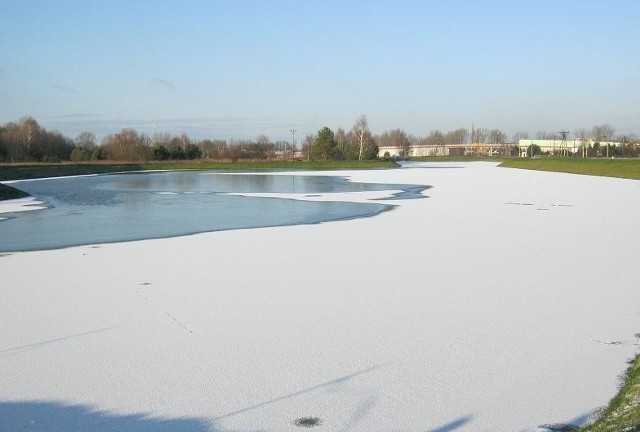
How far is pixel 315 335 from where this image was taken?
5930 millimetres

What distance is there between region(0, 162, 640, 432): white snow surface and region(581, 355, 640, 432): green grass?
103 mm

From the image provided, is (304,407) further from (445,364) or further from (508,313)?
(508,313)

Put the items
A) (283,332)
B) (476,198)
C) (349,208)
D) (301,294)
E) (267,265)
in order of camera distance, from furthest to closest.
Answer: (476,198) < (349,208) < (267,265) < (301,294) < (283,332)

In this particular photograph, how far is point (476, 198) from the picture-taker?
884 inches

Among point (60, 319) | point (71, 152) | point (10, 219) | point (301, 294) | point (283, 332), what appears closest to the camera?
point (283, 332)

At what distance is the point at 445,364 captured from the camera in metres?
5.17

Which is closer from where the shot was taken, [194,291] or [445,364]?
[445,364]

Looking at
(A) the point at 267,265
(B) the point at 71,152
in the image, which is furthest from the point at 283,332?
(B) the point at 71,152

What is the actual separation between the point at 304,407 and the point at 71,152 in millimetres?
75524

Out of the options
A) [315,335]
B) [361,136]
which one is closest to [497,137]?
[361,136]

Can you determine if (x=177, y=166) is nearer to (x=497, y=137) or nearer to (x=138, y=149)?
(x=138, y=149)

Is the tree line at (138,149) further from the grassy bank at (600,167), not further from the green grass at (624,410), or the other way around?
the green grass at (624,410)

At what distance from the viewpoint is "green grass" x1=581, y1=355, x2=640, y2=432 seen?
12.2 ft

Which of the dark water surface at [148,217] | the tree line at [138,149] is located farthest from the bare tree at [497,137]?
the dark water surface at [148,217]
